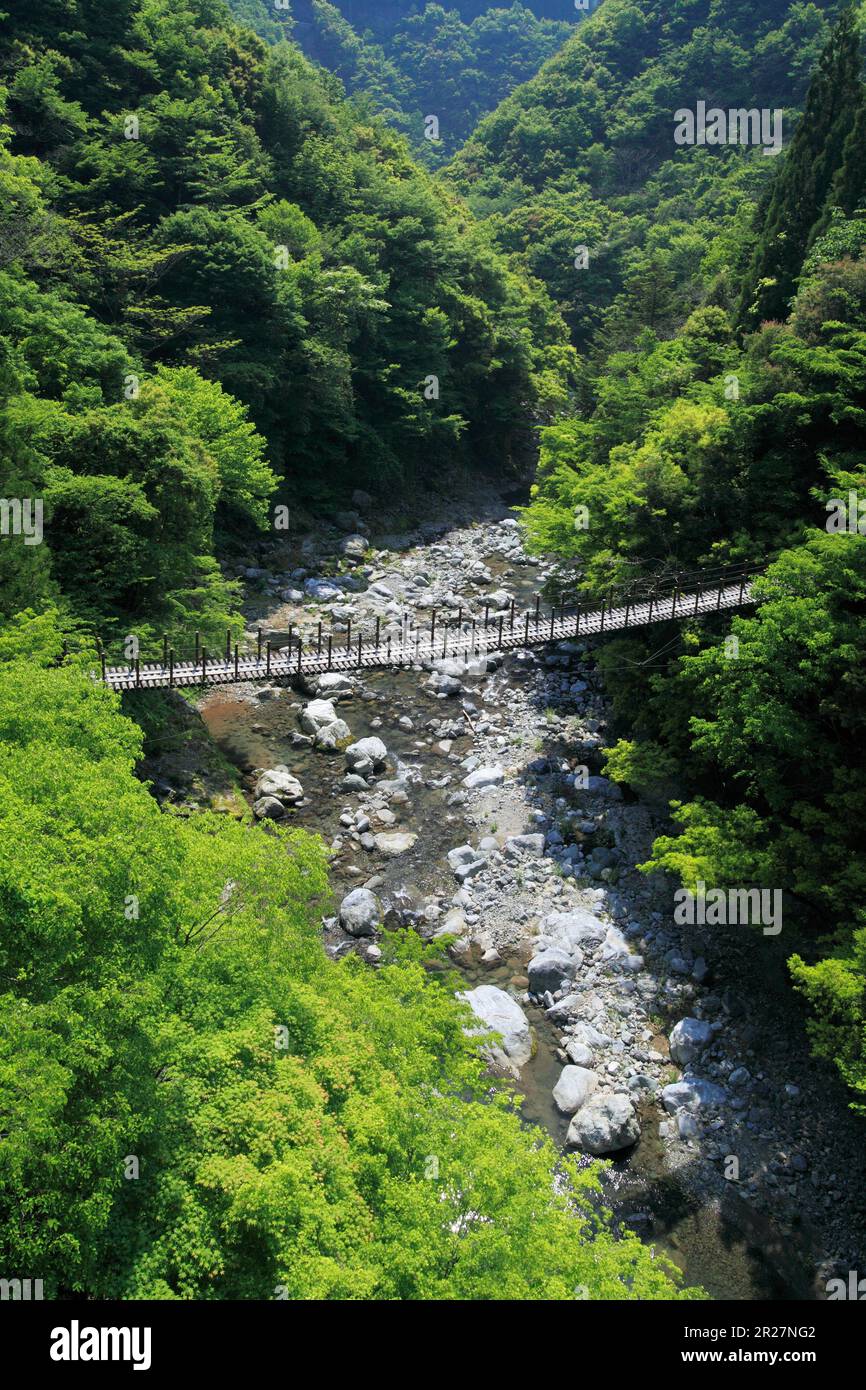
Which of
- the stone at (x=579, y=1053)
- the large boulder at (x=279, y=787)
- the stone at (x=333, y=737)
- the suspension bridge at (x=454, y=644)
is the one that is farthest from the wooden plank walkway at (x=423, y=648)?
the stone at (x=579, y=1053)

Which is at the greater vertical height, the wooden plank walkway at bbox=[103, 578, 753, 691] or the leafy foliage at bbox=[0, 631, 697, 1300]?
the wooden plank walkway at bbox=[103, 578, 753, 691]

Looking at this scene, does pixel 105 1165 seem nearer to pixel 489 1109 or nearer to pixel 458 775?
pixel 489 1109

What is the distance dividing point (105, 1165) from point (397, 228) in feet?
106

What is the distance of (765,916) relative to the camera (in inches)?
475

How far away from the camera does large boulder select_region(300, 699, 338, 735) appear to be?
18.6 metres

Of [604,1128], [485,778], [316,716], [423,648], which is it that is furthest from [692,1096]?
[316,716]

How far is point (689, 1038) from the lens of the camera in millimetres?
11891

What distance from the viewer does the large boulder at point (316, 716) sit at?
60.9 feet

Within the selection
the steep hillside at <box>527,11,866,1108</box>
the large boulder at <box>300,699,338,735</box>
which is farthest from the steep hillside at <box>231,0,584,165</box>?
the large boulder at <box>300,699,338,735</box>

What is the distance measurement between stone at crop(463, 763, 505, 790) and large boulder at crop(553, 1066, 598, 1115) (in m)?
6.47

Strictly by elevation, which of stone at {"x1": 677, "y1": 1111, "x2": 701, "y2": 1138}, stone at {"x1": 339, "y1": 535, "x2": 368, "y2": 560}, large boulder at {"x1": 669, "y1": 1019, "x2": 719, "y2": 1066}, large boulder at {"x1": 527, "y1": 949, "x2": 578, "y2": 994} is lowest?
stone at {"x1": 677, "y1": 1111, "x2": 701, "y2": 1138}

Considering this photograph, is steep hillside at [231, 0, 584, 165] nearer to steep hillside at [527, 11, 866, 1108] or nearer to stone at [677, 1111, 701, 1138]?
steep hillside at [527, 11, 866, 1108]

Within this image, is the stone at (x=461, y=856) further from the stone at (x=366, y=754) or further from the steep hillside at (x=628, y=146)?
the steep hillside at (x=628, y=146)
